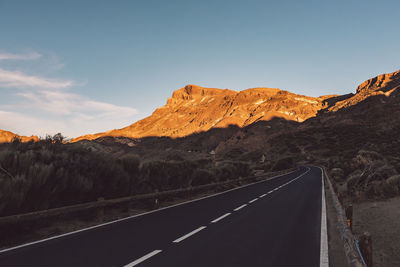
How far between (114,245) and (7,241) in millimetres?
2652

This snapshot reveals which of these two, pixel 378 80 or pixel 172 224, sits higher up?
pixel 378 80

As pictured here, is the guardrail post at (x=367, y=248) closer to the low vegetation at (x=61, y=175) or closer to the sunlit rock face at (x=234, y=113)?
the low vegetation at (x=61, y=175)

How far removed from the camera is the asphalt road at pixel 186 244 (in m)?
4.70

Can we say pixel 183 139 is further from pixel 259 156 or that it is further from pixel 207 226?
pixel 207 226

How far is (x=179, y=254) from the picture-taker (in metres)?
5.02

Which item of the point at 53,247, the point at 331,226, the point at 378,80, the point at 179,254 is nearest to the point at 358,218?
the point at 331,226

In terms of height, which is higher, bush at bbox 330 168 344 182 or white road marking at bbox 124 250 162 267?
white road marking at bbox 124 250 162 267

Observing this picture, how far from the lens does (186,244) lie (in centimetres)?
569

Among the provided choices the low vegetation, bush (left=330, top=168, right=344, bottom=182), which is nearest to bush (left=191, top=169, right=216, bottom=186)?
the low vegetation

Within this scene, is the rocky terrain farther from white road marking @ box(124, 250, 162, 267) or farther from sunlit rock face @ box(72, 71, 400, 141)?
white road marking @ box(124, 250, 162, 267)

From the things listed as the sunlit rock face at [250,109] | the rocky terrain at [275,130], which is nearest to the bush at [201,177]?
the rocky terrain at [275,130]

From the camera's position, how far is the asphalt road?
15.4ft

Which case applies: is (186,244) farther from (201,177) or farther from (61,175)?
(201,177)

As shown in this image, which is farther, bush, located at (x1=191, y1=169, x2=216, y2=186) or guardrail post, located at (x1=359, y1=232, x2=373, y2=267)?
bush, located at (x1=191, y1=169, x2=216, y2=186)
